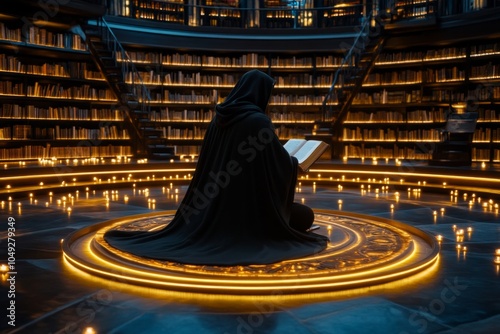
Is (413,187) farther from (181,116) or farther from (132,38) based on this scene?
(132,38)

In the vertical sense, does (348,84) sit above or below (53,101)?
above

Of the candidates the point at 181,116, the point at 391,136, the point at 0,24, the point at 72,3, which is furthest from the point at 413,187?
the point at 0,24

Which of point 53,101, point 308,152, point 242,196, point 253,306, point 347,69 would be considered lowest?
point 253,306

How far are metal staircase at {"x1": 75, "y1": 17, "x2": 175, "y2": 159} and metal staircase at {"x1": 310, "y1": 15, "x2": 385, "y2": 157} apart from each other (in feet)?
10.9

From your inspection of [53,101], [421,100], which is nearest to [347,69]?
[421,100]

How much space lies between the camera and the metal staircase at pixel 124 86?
10863 mm

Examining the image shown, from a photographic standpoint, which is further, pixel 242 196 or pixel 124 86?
pixel 124 86

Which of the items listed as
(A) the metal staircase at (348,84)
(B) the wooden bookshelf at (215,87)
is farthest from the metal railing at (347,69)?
(B) the wooden bookshelf at (215,87)

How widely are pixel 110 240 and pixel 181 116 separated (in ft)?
26.1

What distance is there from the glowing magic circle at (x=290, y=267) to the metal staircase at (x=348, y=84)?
6525mm

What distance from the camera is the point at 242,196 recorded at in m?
3.90

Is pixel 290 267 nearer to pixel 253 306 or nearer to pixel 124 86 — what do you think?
pixel 253 306

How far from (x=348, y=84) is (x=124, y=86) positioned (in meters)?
4.70

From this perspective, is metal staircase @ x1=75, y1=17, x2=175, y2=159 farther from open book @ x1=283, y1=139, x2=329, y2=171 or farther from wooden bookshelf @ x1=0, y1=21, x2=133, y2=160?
open book @ x1=283, y1=139, x2=329, y2=171
